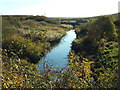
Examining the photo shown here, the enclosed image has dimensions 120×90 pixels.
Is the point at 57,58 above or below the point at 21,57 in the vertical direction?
below

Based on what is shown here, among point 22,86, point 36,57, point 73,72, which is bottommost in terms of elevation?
point 36,57

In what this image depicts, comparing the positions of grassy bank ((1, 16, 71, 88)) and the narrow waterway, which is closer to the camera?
grassy bank ((1, 16, 71, 88))

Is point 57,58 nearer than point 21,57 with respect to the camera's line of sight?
No

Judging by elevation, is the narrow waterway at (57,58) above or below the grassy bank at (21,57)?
below

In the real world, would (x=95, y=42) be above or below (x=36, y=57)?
above

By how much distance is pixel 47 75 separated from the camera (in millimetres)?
5562

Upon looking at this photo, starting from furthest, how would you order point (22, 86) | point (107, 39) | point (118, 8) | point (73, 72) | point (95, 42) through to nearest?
point (107, 39)
point (95, 42)
point (118, 8)
point (73, 72)
point (22, 86)

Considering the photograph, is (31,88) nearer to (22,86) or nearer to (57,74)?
(22,86)

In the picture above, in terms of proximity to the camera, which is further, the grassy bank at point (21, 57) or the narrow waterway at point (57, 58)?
the narrow waterway at point (57, 58)

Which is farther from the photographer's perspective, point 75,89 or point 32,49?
point 32,49

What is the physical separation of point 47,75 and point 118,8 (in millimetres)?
5880

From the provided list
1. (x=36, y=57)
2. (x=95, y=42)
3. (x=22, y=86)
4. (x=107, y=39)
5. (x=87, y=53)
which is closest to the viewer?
(x=22, y=86)

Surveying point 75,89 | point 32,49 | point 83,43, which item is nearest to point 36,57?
point 32,49

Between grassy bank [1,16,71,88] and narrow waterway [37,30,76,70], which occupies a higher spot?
grassy bank [1,16,71,88]
